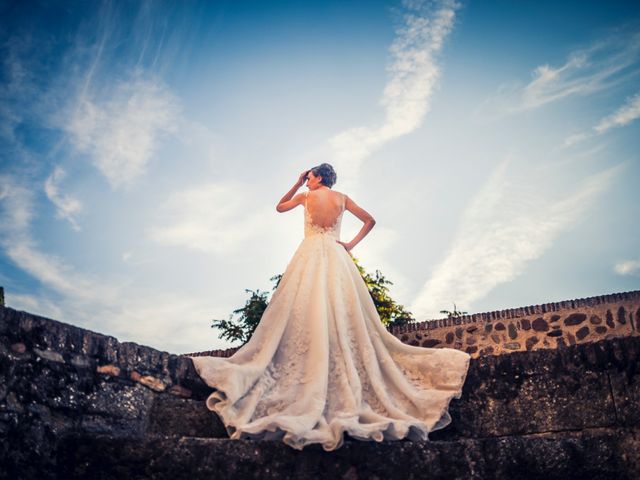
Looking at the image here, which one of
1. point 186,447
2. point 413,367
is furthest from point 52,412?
point 413,367

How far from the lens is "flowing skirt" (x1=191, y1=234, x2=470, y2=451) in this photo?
2.58 metres

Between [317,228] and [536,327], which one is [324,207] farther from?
[536,327]

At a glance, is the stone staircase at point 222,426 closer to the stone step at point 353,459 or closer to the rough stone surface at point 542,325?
the stone step at point 353,459

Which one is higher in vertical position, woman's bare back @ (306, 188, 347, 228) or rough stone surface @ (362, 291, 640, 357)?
woman's bare back @ (306, 188, 347, 228)

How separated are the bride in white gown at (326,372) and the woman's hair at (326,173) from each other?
720 mm

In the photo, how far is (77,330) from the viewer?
2.73 meters

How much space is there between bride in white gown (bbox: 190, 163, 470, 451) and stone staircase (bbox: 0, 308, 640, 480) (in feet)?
0.47

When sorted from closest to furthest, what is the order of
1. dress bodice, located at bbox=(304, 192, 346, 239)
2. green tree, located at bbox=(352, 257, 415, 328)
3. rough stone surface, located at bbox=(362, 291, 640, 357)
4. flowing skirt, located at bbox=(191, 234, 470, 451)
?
flowing skirt, located at bbox=(191, 234, 470, 451)
dress bodice, located at bbox=(304, 192, 346, 239)
rough stone surface, located at bbox=(362, 291, 640, 357)
green tree, located at bbox=(352, 257, 415, 328)

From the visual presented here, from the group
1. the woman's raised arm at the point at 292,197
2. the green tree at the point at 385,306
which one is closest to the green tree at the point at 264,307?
the green tree at the point at 385,306

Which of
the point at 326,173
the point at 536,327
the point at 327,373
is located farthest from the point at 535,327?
the point at 327,373

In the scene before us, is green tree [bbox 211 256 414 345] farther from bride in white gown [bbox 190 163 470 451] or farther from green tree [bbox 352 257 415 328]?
bride in white gown [bbox 190 163 470 451]

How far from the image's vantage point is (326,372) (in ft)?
10.3

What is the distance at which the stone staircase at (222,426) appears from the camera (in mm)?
2268

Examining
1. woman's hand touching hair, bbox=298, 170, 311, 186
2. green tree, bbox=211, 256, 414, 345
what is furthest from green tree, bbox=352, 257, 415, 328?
woman's hand touching hair, bbox=298, 170, 311, 186
